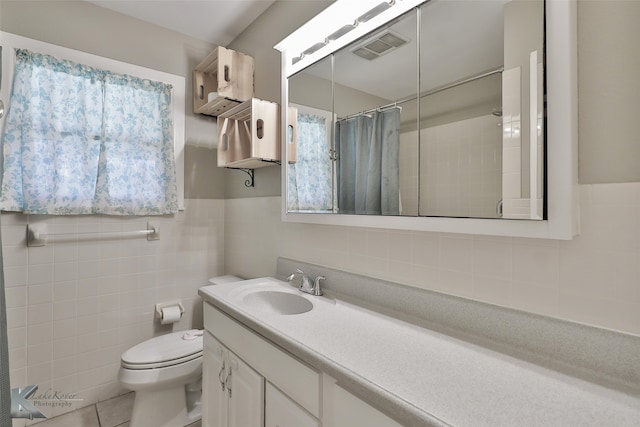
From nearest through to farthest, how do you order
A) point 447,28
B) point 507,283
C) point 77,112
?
point 507,283 → point 447,28 → point 77,112

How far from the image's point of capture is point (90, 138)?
1.93m

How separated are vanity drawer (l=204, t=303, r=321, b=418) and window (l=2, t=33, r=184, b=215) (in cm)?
120

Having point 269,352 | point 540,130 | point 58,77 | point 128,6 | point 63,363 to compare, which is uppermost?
point 128,6

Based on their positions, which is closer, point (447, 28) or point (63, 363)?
point (447, 28)

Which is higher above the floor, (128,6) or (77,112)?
(128,6)

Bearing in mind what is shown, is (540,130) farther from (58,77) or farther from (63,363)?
(63,363)

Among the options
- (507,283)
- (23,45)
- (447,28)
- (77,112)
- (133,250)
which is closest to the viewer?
(507,283)

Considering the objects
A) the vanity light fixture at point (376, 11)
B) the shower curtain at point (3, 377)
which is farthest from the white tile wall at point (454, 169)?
the shower curtain at point (3, 377)

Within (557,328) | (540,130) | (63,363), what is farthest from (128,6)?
(557,328)

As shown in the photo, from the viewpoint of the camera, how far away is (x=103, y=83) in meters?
1.96

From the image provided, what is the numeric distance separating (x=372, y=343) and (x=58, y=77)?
2.26m

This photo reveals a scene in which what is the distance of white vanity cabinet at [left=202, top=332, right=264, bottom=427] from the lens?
113 cm

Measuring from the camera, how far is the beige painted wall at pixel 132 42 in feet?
5.83

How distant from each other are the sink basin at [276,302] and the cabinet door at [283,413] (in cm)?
46
